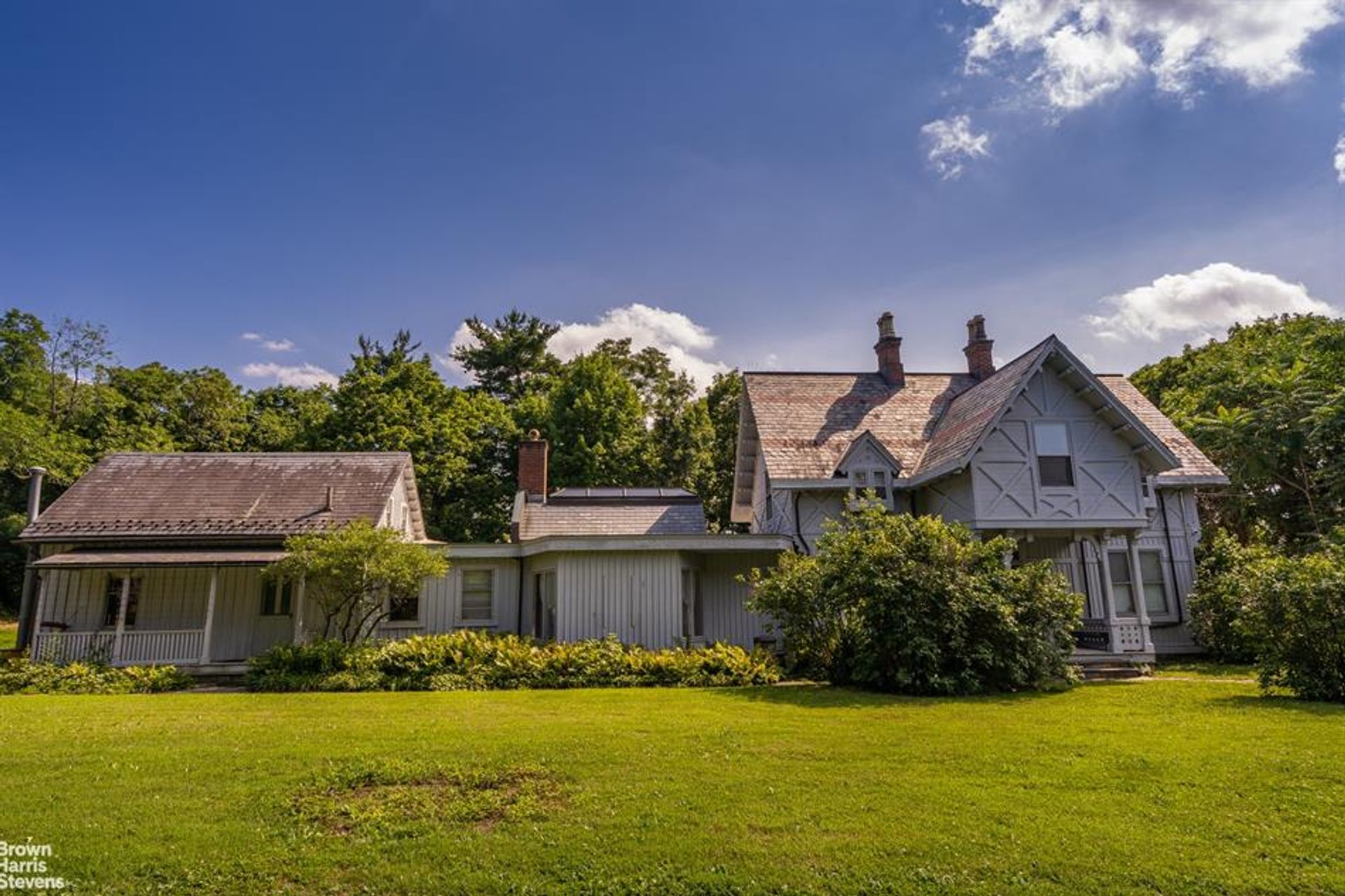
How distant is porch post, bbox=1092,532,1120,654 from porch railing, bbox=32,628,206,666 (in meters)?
21.3

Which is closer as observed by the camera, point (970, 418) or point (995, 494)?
point (995, 494)

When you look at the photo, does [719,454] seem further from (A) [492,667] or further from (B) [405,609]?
(A) [492,667]

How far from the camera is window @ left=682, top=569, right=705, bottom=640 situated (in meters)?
17.7

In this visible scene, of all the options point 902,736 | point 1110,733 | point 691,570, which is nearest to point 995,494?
point 691,570

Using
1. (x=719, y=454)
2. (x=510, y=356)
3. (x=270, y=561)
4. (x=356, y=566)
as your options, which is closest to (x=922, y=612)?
(x=356, y=566)

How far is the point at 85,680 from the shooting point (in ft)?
48.8

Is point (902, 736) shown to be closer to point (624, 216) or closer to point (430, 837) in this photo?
point (430, 837)

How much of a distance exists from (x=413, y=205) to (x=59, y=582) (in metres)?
13.2

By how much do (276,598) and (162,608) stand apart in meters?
2.73

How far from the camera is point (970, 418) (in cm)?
1902

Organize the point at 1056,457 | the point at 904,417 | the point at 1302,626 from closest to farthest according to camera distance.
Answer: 1. the point at 1302,626
2. the point at 1056,457
3. the point at 904,417

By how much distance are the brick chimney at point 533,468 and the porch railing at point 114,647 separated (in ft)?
30.9

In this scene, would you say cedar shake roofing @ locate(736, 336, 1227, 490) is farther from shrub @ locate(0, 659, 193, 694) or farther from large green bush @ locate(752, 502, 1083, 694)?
shrub @ locate(0, 659, 193, 694)

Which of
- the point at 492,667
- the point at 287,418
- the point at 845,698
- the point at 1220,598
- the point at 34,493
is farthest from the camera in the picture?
the point at 287,418
